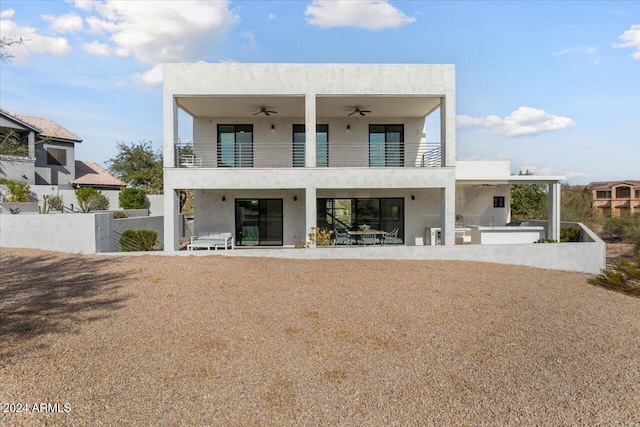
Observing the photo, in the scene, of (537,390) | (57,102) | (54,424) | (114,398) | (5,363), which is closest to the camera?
(54,424)

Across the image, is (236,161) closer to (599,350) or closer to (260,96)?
(260,96)

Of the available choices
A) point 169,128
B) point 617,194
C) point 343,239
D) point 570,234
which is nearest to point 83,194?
point 169,128

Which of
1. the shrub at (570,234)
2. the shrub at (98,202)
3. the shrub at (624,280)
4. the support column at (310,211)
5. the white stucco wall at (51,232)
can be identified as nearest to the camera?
the shrub at (624,280)

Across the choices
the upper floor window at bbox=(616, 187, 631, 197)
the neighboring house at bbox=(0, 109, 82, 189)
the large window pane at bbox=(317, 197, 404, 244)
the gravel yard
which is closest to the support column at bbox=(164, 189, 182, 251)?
the gravel yard

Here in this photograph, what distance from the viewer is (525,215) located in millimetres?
30281

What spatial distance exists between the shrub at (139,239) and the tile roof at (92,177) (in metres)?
21.1

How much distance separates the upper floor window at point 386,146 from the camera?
55.6ft

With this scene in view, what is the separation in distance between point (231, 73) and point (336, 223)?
24.9ft

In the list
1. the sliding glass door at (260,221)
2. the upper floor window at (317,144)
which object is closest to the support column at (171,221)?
the sliding glass door at (260,221)

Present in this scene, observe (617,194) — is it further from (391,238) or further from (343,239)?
(343,239)

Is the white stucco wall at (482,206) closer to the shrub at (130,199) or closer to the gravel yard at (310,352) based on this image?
the gravel yard at (310,352)

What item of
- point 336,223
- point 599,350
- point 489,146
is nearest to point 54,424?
point 599,350

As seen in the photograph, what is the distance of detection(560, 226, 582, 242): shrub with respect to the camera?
16078 millimetres

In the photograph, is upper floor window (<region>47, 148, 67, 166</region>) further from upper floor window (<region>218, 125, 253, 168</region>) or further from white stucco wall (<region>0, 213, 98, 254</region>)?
upper floor window (<region>218, 125, 253, 168</region>)
